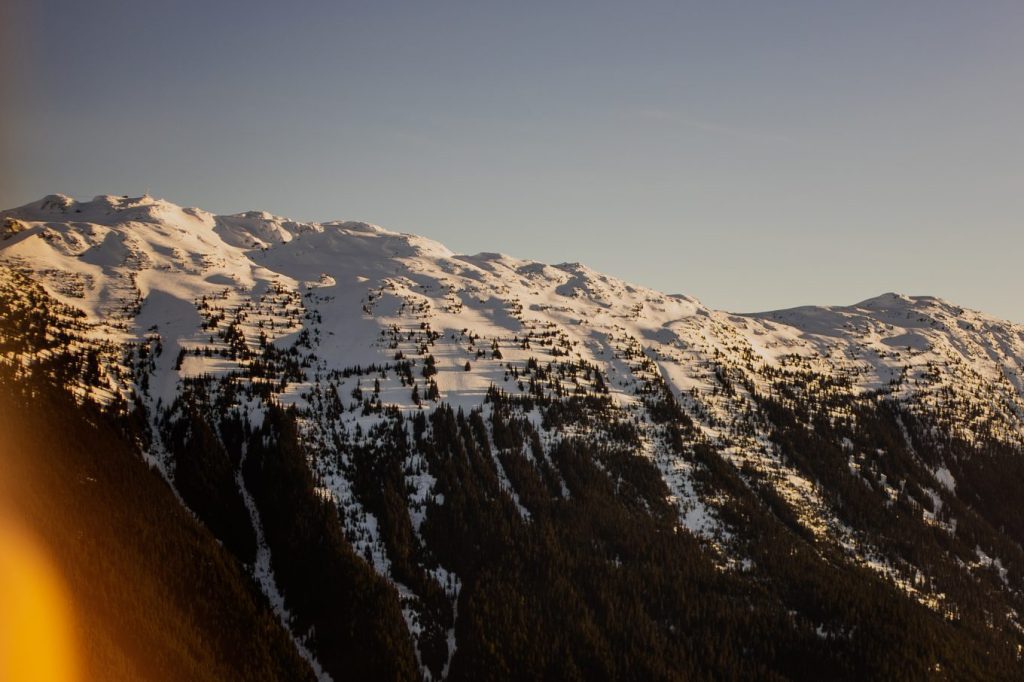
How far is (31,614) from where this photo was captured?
107188mm

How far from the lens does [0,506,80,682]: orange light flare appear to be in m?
91.6

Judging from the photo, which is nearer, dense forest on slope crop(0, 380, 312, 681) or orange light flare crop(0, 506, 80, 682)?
orange light flare crop(0, 506, 80, 682)

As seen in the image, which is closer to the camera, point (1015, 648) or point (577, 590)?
point (577, 590)

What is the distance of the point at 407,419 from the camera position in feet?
620

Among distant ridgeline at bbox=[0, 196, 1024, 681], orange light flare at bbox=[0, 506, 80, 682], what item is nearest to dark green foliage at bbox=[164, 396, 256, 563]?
distant ridgeline at bbox=[0, 196, 1024, 681]

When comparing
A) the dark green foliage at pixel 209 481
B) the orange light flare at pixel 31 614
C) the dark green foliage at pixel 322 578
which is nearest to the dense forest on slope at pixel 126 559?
the orange light flare at pixel 31 614

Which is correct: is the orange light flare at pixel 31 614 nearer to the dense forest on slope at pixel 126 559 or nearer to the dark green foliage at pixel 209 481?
the dense forest on slope at pixel 126 559

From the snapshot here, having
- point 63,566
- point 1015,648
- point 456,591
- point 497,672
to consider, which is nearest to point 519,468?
point 456,591

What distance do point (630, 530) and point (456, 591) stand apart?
4812 cm

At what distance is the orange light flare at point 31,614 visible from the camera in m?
91.6

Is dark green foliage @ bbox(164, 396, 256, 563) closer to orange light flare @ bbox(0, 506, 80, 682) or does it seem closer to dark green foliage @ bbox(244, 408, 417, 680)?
dark green foliage @ bbox(244, 408, 417, 680)

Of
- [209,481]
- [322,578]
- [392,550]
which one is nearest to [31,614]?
[209,481]

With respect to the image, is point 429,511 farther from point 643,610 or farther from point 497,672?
point 643,610

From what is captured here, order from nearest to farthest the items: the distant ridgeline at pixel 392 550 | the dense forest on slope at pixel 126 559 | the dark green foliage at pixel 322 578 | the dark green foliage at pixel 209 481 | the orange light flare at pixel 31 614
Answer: the orange light flare at pixel 31 614, the dense forest on slope at pixel 126 559, the distant ridgeline at pixel 392 550, the dark green foliage at pixel 322 578, the dark green foliage at pixel 209 481
